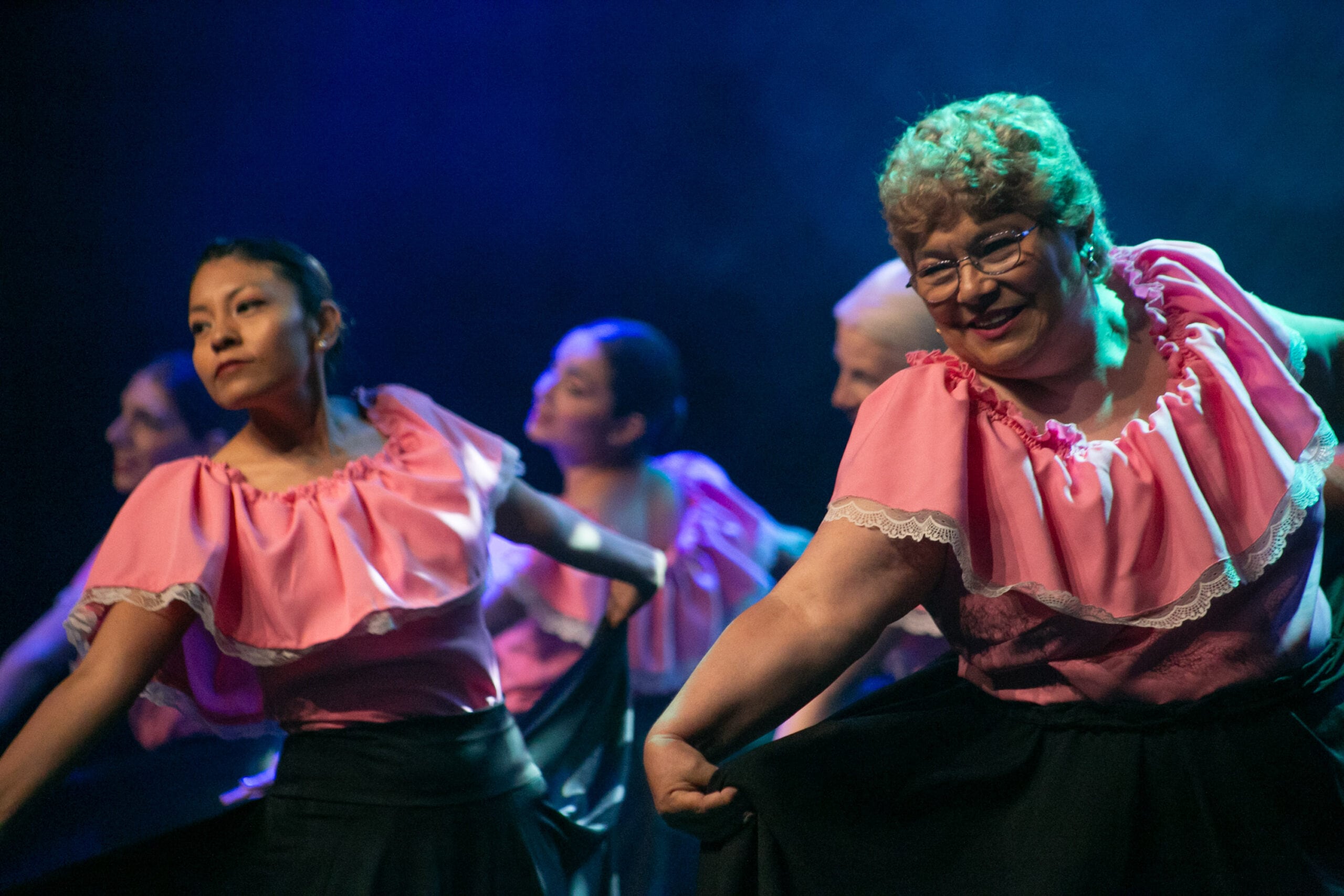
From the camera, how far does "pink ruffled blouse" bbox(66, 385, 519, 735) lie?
2.16m

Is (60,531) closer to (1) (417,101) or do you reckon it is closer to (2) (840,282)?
(1) (417,101)

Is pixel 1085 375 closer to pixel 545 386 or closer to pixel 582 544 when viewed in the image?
pixel 582 544

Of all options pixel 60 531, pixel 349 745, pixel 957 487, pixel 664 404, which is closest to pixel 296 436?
pixel 349 745

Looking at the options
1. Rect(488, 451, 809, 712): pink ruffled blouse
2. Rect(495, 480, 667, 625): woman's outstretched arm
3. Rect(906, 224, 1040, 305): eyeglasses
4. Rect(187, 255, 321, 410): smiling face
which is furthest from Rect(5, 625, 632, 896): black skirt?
Rect(906, 224, 1040, 305): eyeglasses

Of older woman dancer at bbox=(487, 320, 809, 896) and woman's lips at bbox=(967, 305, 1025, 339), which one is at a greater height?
woman's lips at bbox=(967, 305, 1025, 339)

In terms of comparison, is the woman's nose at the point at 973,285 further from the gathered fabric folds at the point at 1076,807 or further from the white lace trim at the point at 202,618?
the white lace trim at the point at 202,618

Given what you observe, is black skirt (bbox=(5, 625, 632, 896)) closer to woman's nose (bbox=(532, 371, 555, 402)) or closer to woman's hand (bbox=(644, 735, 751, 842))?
woman's hand (bbox=(644, 735, 751, 842))

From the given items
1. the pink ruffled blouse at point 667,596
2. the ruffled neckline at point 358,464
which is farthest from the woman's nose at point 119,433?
the ruffled neckline at point 358,464

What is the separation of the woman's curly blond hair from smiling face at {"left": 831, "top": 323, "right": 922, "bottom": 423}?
132 centimetres

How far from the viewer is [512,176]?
17.0 feet

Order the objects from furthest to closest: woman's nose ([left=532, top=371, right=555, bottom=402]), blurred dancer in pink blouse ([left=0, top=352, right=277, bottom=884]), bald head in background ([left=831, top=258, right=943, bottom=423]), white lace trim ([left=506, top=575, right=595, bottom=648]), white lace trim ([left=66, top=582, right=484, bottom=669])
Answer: woman's nose ([left=532, top=371, right=555, bottom=402]) < white lace trim ([left=506, top=575, right=595, bottom=648]) < blurred dancer in pink blouse ([left=0, top=352, right=277, bottom=884]) < bald head in background ([left=831, top=258, right=943, bottom=423]) < white lace trim ([left=66, top=582, right=484, bottom=669])

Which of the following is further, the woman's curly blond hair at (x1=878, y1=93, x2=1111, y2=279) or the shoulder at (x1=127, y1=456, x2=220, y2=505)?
the shoulder at (x1=127, y1=456, x2=220, y2=505)

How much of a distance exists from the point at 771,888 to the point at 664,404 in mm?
2877

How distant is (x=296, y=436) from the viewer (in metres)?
2.45
